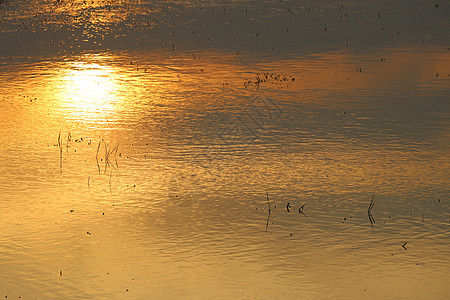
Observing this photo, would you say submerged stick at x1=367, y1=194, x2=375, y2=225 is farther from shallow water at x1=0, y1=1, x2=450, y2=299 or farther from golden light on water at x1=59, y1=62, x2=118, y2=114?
golden light on water at x1=59, y1=62, x2=118, y2=114

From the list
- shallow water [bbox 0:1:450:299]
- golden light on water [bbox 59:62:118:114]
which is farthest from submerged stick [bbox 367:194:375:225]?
golden light on water [bbox 59:62:118:114]

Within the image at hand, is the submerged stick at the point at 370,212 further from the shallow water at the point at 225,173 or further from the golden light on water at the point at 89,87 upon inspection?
the golden light on water at the point at 89,87

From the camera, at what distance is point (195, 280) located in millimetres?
7035

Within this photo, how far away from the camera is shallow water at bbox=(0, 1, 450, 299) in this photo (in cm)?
723

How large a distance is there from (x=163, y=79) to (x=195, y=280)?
488 inches

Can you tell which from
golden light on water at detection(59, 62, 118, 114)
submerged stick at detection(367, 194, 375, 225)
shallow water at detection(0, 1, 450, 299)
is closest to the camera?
shallow water at detection(0, 1, 450, 299)

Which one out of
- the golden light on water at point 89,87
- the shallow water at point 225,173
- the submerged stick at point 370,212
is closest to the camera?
the shallow water at point 225,173

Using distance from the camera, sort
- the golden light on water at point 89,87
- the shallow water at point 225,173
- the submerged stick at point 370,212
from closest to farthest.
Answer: the shallow water at point 225,173 < the submerged stick at point 370,212 < the golden light on water at point 89,87

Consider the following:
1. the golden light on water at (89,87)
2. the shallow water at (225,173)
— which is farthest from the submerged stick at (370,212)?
the golden light on water at (89,87)

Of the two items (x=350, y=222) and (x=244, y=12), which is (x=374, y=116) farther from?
(x=244, y=12)

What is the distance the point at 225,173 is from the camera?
10.8 meters

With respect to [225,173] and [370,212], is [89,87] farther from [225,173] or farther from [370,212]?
[370,212]

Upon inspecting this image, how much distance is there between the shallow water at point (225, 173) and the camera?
7230 millimetres

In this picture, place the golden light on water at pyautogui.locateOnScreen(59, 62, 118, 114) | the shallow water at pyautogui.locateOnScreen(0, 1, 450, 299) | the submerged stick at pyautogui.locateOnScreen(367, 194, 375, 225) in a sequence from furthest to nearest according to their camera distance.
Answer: the golden light on water at pyautogui.locateOnScreen(59, 62, 118, 114) → the submerged stick at pyautogui.locateOnScreen(367, 194, 375, 225) → the shallow water at pyautogui.locateOnScreen(0, 1, 450, 299)
